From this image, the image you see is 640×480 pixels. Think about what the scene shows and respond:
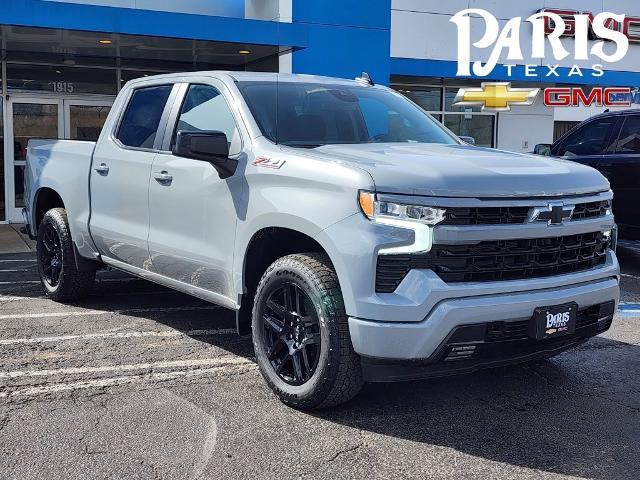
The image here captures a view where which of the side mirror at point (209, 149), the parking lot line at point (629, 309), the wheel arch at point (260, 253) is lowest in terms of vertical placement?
the parking lot line at point (629, 309)

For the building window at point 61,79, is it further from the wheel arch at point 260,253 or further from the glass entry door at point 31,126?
the wheel arch at point 260,253

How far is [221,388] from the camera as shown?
15.2 ft

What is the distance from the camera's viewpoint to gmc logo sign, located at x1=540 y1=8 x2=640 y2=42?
56.7 ft

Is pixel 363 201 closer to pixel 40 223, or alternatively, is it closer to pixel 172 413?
pixel 172 413

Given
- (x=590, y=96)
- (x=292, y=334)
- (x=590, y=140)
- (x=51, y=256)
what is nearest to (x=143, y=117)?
(x=51, y=256)

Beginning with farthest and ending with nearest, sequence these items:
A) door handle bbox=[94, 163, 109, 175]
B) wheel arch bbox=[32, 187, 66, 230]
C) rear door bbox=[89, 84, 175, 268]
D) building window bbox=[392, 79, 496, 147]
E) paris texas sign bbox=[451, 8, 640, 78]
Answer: building window bbox=[392, 79, 496, 147] → paris texas sign bbox=[451, 8, 640, 78] → wheel arch bbox=[32, 187, 66, 230] → door handle bbox=[94, 163, 109, 175] → rear door bbox=[89, 84, 175, 268]

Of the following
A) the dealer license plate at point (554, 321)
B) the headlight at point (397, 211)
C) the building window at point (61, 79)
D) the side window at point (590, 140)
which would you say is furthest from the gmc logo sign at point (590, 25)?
the headlight at point (397, 211)

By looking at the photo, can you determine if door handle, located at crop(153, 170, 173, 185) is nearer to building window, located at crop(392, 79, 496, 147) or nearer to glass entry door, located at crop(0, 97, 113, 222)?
glass entry door, located at crop(0, 97, 113, 222)

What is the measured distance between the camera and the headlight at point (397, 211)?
3764 millimetres

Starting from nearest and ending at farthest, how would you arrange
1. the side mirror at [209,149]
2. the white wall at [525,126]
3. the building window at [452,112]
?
1. the side mirror at [209,149]
2. the building window at [452,112]
3. the white wall at [525,126]

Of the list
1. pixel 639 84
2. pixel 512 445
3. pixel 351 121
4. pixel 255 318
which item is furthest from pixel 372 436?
pixel 639 84

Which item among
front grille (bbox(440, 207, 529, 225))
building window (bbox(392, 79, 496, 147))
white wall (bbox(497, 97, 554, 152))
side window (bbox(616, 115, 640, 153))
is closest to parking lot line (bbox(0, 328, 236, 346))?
front grille (bbox(440, 207, 529, 225))

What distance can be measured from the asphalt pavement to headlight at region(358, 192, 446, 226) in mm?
1123

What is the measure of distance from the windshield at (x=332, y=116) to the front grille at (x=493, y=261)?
1.32 metres
